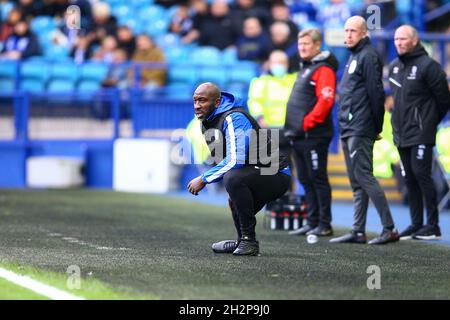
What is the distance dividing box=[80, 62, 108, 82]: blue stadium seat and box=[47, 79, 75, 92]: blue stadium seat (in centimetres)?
26

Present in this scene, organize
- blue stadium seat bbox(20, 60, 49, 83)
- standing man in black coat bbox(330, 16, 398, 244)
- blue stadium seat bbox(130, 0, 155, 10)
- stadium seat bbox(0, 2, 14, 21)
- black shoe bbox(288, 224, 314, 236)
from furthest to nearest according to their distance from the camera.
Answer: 1. blue stadium seat bbox(130, 0, 155, 10)
2. stadium seat bbox(0, 2, 14, 21)
3. blue stadium seat bbox(20, 60, 49, 83)
4. black shoe bbox(288, 224, 314, 236)
5. standing man in black coat bbox(330, 16, 398, 244)

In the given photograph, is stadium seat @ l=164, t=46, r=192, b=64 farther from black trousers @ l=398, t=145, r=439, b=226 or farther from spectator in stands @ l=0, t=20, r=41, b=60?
black trousers @ l=398, t=145, r=439, b=226

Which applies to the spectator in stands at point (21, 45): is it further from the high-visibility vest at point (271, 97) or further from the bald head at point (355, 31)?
the bald head at point (355, 31)

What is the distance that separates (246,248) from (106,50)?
1255 centimetres

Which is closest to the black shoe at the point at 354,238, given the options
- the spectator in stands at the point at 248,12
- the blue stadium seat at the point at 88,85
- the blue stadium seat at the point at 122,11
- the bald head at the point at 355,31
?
the bald head at the point at 355,31

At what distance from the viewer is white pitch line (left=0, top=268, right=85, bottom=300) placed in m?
7.04

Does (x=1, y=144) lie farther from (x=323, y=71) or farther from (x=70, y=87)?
(x=323, y=71)

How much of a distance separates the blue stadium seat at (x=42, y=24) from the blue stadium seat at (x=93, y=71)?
274 cm

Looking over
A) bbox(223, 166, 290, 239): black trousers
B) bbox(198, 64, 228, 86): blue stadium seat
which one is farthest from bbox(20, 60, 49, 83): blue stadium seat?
bbox(223, 166, 290, 239): black trousers

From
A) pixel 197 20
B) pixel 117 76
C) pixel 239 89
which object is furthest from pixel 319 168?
pixel 197 20

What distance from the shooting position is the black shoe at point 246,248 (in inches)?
369

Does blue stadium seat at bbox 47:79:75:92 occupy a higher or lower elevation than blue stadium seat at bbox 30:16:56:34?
lower

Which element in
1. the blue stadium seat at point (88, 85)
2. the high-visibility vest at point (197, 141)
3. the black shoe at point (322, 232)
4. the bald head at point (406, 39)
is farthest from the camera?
the blue stadium seat at point (88, 85)

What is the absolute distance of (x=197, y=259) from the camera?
9.11 meters
